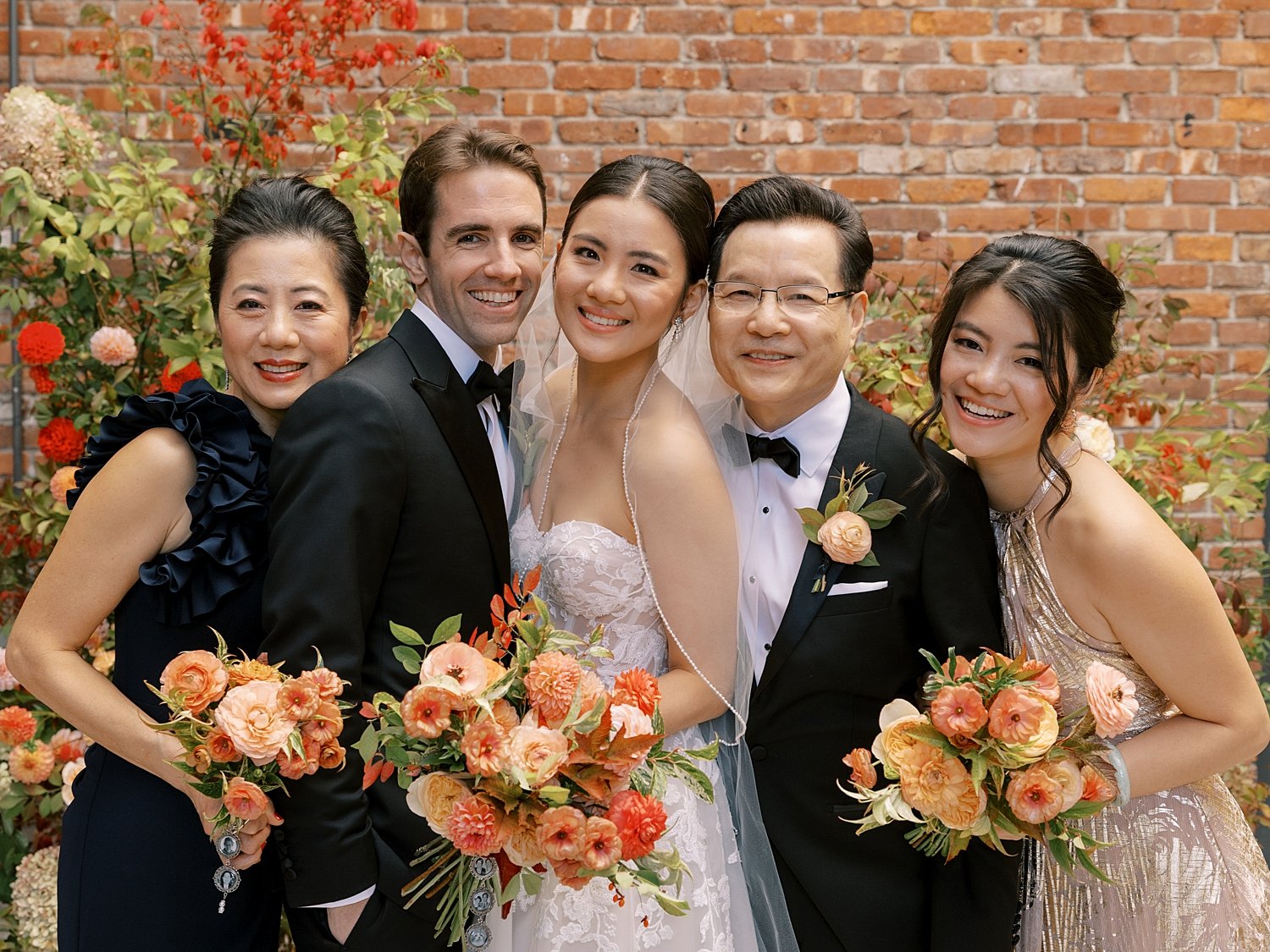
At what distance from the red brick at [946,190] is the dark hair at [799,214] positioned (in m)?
1.88

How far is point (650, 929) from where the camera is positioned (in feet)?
7.19

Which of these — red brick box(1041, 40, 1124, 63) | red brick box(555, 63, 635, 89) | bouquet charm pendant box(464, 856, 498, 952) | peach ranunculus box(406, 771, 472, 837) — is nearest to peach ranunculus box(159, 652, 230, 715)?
peach ranunculus box(406, 771, 472, 837)

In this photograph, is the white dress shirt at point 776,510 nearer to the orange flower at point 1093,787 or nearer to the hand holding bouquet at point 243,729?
the orange flower at point 1093,787

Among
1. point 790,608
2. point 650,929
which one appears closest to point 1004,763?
point 790,608

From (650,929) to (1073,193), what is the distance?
10.5ft

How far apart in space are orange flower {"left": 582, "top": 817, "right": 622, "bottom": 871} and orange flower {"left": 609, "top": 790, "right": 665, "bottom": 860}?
17 mm

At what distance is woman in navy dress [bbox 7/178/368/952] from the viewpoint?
2.11m

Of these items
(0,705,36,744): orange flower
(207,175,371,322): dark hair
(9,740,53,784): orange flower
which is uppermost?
(207,175,371,322): dark hair

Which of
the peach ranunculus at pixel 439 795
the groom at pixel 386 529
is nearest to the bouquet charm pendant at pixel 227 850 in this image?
the groom at pixel 386 529

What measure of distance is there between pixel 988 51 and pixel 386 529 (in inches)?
125

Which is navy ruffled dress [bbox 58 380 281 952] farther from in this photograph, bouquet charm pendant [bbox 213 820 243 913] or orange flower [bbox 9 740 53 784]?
orange flower [bbox 9 740 53 784]

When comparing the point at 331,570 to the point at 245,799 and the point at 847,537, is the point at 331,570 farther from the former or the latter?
the point at 847,537

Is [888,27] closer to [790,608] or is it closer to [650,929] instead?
[790,608]

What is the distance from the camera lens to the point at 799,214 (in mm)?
2402
